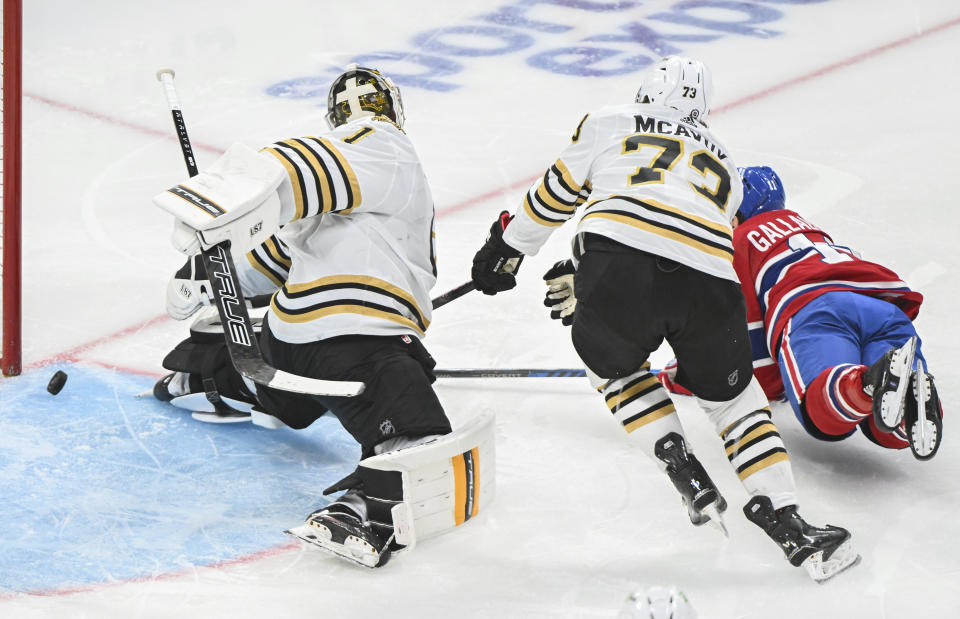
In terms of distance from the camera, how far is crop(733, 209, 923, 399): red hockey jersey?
9.15ft

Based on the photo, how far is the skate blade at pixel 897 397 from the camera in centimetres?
226

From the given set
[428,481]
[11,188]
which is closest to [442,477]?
[428,481]

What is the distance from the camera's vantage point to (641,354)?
230 centimetres

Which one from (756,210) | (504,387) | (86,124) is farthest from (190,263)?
(86,124)

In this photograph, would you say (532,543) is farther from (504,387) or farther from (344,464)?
(504,387)

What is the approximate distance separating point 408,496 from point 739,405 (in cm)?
66

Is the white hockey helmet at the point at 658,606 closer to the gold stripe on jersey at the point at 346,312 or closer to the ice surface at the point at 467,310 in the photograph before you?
the ice surface at the point at 467,310

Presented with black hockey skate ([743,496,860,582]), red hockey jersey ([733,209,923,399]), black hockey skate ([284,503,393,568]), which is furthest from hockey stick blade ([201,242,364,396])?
red hockey jersey ([733,209,923,399])

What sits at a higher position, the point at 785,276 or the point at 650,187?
the point at 650,187

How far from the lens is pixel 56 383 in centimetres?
301

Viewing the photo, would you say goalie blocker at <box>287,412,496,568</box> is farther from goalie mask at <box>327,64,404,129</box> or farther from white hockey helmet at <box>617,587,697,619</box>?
white hockey helmet at <box>617,587,697,619</box>

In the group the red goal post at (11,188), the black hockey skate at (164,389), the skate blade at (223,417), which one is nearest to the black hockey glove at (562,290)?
the skate blade at (223,417)

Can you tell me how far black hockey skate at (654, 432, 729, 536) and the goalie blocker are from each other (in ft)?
1.16

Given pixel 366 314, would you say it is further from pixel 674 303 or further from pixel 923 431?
pixel 923 431
